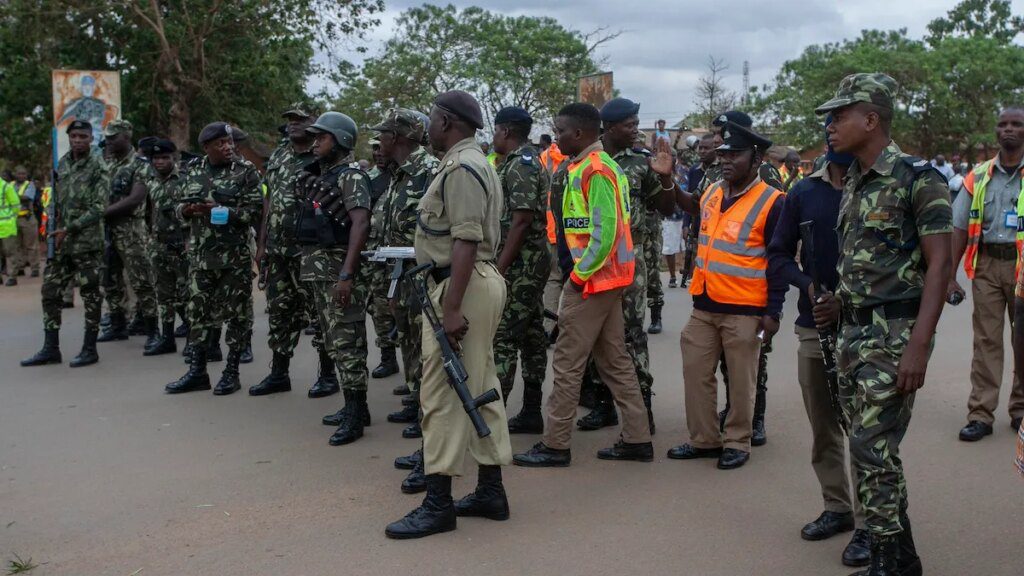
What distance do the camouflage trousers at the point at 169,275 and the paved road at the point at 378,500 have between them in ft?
6.98

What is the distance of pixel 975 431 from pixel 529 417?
2938 millimetres

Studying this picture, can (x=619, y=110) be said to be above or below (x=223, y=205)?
above

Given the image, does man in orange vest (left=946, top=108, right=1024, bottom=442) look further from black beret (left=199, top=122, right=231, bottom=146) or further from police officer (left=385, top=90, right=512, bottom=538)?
black beret (left=199, top=122, right=231, bottom=146)

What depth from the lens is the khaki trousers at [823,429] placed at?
14.4ft

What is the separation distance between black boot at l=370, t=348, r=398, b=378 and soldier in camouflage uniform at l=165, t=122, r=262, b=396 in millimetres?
1201

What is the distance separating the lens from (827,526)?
446 cm

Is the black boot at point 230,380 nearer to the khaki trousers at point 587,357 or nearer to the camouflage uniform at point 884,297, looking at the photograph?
the khaki trousers at point 587,357

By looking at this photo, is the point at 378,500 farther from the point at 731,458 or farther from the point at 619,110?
the point at 619,110

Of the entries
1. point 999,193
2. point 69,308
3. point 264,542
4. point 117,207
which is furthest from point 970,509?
point 69,308

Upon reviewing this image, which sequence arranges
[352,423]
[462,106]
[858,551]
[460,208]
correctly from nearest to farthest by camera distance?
[858,551] < [460,208] < [462,106] < [352,423]

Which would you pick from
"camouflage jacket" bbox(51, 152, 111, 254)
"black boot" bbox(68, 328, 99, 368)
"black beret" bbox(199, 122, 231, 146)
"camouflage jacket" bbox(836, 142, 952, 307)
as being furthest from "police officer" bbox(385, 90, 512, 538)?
"black boot" bbox(68, 328, 99, 368)

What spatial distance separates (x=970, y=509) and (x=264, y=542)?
3560 millimetres

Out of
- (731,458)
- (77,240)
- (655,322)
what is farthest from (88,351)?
(731,458)

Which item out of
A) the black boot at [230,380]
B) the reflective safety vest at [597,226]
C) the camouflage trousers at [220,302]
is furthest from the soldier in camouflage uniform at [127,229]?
the reflective safety vest at [597,226]
